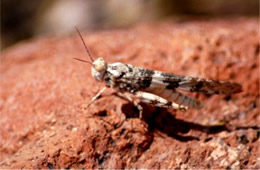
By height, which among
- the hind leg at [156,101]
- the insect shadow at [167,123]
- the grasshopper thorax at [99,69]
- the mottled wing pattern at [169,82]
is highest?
the mottled wing pattern at [169,82]

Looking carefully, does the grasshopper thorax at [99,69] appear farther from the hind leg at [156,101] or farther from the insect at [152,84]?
the hind leg at [156,101]

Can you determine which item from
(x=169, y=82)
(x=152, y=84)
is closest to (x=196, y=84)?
(x=169, y=82)

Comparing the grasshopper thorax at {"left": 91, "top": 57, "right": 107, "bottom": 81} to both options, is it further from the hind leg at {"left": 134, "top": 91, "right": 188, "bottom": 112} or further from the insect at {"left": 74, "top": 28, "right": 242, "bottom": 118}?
the hind leg at {"left": 134, "top": 91, "right": 188, "bottom": 112}

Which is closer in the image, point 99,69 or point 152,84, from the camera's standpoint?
point 99,69

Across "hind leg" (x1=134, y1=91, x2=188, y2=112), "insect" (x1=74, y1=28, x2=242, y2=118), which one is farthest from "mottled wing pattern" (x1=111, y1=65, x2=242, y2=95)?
"hind leg" (x1=134, y1=91, x2=188, y2=112)

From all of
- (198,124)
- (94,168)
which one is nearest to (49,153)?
(94,168)

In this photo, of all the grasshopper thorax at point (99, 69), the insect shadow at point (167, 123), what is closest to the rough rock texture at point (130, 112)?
the insect shadow at point (167, 123)

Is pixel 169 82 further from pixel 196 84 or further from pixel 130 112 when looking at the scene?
pixel 130 112
